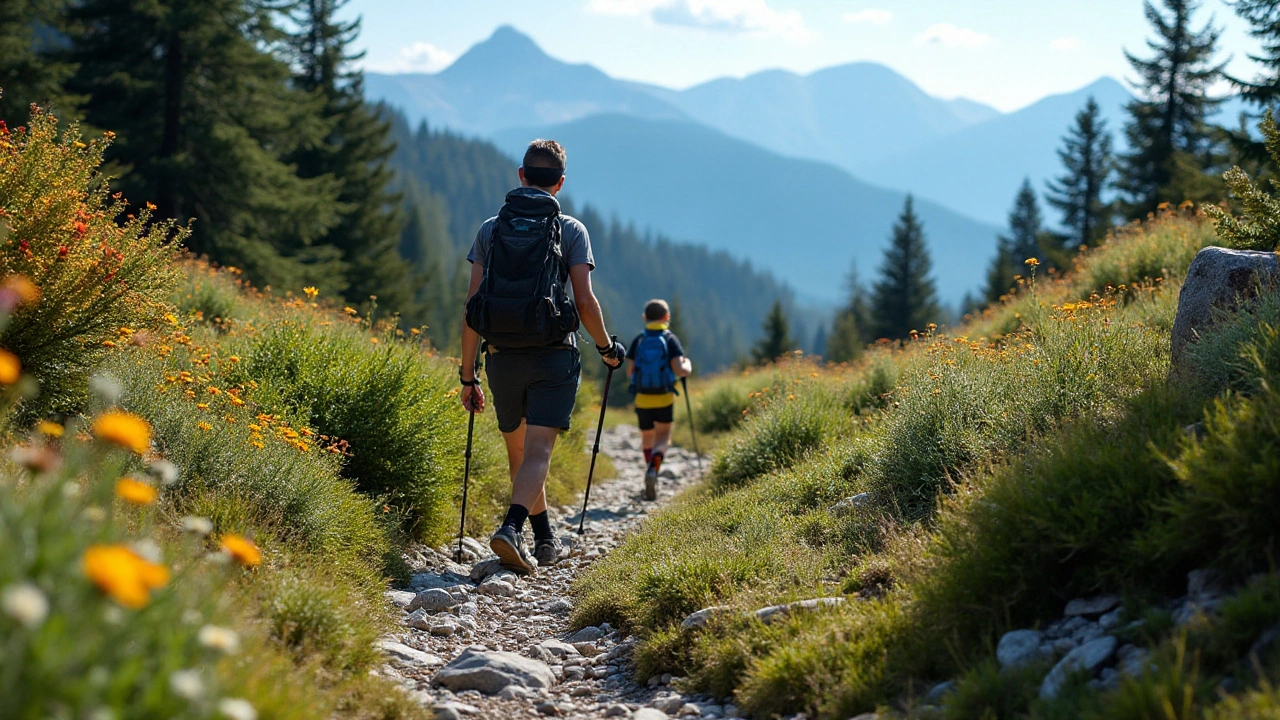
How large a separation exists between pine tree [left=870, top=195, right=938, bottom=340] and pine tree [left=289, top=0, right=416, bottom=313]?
28.7 metres

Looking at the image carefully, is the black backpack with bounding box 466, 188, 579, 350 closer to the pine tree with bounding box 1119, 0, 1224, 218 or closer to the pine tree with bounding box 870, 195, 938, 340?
the pine tree with bounding box 1119, 0, 1224, 218

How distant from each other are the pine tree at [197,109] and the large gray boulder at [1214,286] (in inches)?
888

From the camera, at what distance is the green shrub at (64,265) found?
4902mm

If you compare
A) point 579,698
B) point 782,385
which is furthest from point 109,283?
point 782,385

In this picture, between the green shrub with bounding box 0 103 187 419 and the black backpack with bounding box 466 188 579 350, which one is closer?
the green shrub with bounding box 0 103 187 419

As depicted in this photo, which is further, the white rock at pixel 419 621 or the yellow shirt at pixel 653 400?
the yellow shirt at pixel 653 400

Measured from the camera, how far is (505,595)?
6.00 meters

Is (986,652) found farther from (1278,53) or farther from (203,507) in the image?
(1278,53)

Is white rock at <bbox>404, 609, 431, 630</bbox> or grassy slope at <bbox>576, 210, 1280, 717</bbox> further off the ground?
grassy slope at <bbox>576, 210, 1280, 717</bbox>

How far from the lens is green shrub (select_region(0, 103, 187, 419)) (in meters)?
4.90

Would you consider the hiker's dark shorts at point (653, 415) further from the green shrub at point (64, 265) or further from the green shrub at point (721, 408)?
the green shrub at point (64, 265)

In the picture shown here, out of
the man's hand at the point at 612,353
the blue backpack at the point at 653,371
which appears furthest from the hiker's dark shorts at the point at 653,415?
the man's hand at the point at 612,353

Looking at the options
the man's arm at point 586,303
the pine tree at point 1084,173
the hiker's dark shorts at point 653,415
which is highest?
the pine tree at point 1084,173

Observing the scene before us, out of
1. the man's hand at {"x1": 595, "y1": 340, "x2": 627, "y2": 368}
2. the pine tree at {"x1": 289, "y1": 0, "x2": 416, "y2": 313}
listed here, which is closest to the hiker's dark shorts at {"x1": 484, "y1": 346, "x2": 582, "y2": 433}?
the man's hand at {"x1": 595, "y1": 340, "x2": 627, "y2": 368}
